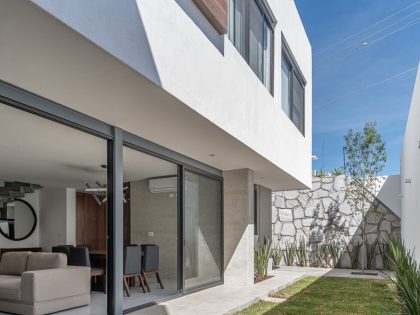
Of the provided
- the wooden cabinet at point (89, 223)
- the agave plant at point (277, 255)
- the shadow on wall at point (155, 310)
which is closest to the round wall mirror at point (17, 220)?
the wooden cabinet at point (89, 223)

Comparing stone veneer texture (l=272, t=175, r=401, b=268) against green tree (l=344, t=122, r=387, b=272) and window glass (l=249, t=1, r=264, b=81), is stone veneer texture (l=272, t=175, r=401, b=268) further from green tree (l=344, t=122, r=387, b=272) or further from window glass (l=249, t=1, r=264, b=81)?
window glass (l=249, t=1, r=264, b=81)

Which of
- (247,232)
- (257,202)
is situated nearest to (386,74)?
(257,202)

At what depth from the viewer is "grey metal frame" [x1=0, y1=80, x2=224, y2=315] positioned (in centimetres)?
428

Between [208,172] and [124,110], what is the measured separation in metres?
4.16

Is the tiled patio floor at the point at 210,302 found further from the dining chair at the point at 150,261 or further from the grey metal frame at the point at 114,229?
the grey metal frame at the point at 114,229

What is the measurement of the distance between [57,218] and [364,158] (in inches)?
352

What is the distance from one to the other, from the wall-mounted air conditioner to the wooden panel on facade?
4.21 m

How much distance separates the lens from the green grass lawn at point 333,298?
22.0 ft

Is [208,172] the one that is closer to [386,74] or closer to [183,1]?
[183,1]

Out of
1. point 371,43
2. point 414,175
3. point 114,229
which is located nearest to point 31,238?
point 114,229

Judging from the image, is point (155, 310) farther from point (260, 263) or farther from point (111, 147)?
point (260, 263)

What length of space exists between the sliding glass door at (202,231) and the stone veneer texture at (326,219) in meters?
5.63

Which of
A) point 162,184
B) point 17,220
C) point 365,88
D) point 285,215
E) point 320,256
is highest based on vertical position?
point 365,88

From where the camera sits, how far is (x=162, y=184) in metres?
10.1
